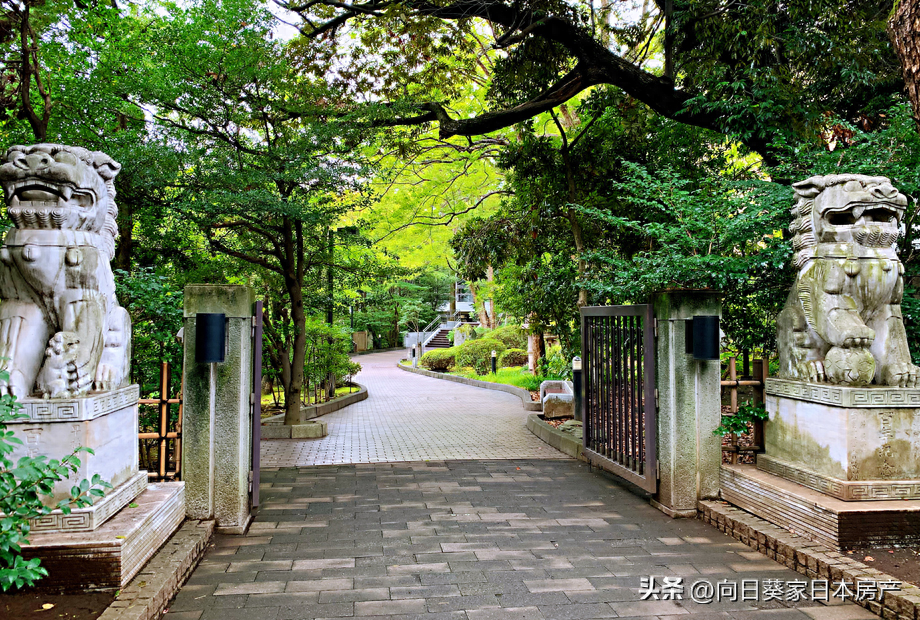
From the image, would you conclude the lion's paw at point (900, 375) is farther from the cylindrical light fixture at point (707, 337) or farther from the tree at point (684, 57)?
the tree at point (684, 57)

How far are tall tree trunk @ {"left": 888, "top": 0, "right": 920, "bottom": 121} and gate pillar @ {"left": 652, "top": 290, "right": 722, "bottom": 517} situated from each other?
2173 mm

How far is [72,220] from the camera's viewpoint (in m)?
3.91

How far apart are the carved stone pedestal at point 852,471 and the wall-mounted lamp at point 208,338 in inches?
191

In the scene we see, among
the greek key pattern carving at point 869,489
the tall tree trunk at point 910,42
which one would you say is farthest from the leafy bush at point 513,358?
the tall tree trunk at point 910,42

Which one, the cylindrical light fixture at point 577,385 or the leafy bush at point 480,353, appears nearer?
the cylindrical light fixture at point 577,385

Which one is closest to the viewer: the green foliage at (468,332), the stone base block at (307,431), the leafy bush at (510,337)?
the stone base block at (307,431)

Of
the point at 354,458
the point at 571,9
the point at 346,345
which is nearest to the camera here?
the point at 354,458

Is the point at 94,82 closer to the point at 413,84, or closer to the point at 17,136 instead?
the point at 17,136

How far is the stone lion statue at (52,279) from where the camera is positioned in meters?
3.72

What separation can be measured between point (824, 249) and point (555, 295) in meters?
6.48

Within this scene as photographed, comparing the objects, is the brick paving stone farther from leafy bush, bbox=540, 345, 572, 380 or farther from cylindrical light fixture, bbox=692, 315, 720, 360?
leafy bush, bbox=540, 345, 572, 380

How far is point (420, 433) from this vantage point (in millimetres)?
10164

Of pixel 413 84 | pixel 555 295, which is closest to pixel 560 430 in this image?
pixel 555 295

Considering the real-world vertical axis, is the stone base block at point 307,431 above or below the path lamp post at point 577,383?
below
